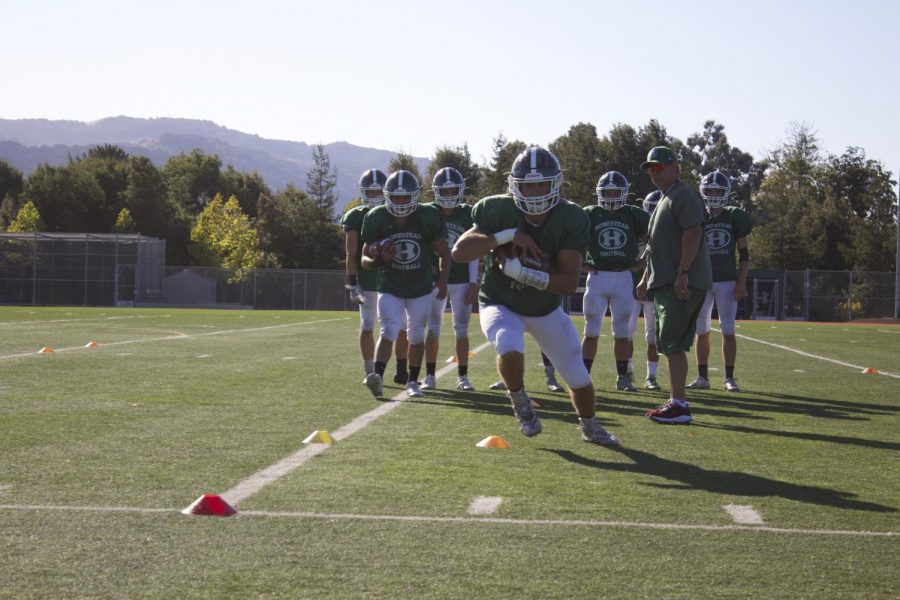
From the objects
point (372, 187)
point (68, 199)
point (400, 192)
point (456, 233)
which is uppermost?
point (68, 199)

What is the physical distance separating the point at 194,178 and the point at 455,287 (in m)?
91.5

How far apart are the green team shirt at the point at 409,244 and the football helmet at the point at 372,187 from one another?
914mm

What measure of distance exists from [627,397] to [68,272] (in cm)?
4622

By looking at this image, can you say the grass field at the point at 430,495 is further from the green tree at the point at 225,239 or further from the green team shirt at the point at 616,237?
the green tree at the point at 225,239

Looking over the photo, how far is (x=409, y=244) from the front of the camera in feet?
31.9

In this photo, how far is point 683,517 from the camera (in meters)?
4.79

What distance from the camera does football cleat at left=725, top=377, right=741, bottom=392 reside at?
1093cm

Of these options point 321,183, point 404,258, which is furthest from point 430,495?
point 321,183

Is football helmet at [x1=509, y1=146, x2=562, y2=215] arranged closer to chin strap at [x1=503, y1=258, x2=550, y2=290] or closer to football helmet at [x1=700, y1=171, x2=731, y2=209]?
chin strap at [x1=503, y1=258, x2=550, y2=290]

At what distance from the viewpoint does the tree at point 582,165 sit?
6675cm

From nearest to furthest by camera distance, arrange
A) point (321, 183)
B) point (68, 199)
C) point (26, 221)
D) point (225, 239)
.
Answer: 1. point (225, 239)
2. point (26, 221)
3. point (68, 199)
4. point (321, 183)

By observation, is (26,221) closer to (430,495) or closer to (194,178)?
(194,178)

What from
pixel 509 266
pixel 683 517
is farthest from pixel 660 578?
pixel 509 266

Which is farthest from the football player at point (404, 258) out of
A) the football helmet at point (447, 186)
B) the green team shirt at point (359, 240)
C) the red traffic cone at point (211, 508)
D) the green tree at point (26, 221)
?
the green tree at point (26, 221)
